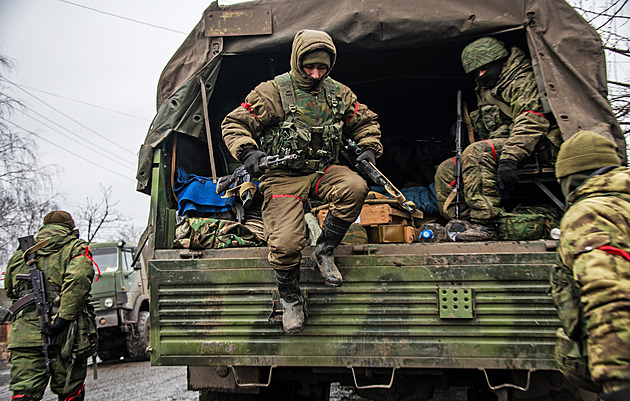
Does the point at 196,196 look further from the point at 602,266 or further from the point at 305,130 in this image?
the point at 602,266

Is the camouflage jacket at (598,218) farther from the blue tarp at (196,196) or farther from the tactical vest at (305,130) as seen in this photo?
the blue tarp at (196,196)

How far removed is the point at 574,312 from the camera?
6.63 feet

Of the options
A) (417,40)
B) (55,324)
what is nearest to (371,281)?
→ (417,40)

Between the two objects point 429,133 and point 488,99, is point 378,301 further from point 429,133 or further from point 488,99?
point 429,133

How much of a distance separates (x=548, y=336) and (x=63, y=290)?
3.72m

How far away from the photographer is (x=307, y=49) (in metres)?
3.13

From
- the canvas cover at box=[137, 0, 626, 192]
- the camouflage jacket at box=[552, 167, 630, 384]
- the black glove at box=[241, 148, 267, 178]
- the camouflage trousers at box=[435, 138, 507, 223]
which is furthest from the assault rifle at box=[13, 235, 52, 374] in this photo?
the camouflage jacket at box=[552, 167, 630, 384]

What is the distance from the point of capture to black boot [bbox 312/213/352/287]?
304cm

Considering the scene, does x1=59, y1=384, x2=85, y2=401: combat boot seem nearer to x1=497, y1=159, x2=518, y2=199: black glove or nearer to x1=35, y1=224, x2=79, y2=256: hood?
x1=35, y1=224, x2=79, y2=256: hood

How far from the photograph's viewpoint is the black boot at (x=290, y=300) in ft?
9.79

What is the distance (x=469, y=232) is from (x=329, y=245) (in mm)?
1065

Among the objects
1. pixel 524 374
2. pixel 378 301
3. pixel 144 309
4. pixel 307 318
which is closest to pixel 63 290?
pixel 307 318

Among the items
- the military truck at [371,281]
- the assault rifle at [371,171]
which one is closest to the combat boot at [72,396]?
the military truck at [371,281]

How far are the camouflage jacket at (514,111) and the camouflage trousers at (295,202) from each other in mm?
1134
